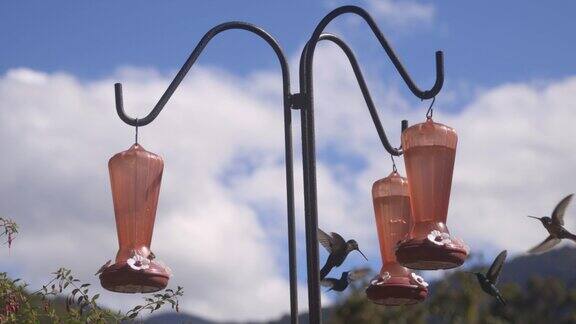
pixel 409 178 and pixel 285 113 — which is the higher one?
pixel 285 113

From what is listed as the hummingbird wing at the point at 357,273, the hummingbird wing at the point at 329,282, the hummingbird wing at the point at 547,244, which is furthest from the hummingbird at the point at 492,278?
the hummingbird wing at the point at 329,282

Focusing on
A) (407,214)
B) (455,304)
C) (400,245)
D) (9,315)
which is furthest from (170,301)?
(455,304)

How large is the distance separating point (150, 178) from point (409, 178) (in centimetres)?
97

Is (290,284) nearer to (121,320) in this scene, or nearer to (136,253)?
(136,253)

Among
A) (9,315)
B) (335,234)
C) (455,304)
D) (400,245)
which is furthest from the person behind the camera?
(455,304)

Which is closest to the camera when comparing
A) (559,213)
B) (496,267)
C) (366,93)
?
(366,93)

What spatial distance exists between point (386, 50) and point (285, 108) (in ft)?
1.60

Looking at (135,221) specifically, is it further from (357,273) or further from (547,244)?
(547,244)

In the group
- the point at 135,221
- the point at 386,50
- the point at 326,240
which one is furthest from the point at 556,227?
the point at 135,221

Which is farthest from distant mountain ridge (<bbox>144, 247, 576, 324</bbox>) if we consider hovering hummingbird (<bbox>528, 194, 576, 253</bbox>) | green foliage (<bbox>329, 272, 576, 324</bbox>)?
hovering hummingbird (<bbox>528, 194, 576, 253</bbox>)

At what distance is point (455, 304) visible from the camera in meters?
21.3

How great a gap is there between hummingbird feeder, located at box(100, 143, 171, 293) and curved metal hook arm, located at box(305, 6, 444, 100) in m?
0.75

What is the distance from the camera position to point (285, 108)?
4.41 metres

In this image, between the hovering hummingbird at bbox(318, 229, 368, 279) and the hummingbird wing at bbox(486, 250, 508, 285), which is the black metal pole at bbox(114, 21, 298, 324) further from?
the hummingbird wing at bbox(486, 250, 508, 285)
